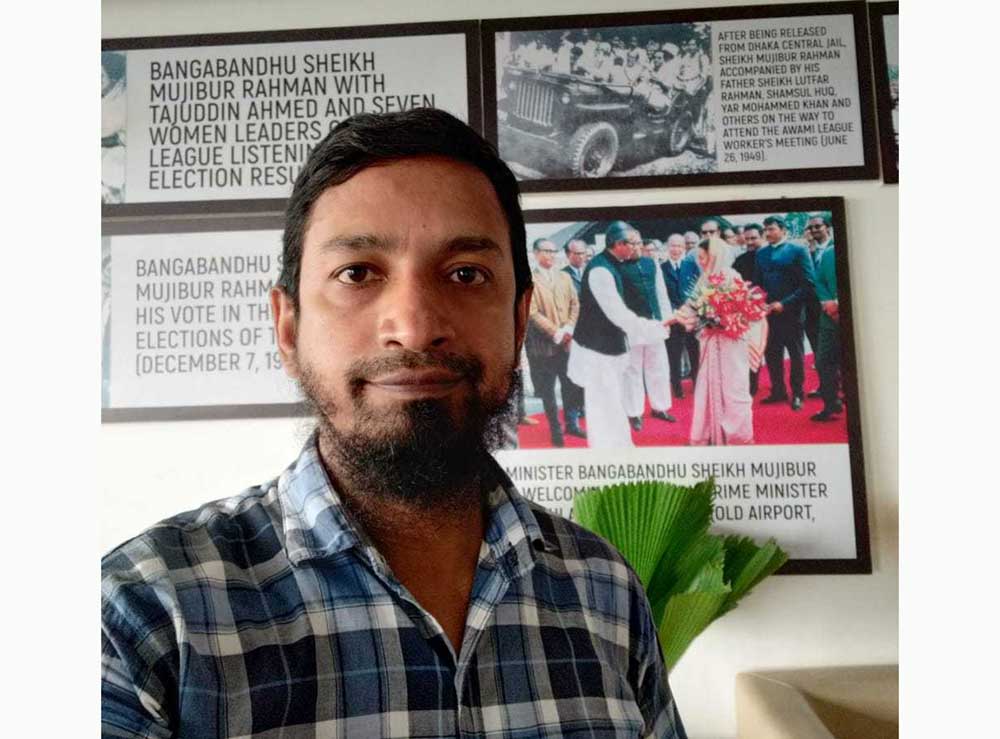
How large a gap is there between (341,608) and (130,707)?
0.15 meters

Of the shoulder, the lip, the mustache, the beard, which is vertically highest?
the mustache

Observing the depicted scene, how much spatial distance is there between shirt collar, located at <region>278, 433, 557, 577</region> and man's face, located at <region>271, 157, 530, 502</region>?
1.7 inches

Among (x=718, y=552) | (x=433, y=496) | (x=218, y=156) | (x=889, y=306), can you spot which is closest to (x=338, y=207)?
(x=433, y=496)

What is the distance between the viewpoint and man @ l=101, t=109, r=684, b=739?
508mm

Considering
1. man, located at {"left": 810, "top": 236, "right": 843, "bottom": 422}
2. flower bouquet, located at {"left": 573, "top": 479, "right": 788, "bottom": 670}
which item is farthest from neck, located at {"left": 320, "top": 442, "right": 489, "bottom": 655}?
man, located at {"left": 810, "top": 236, "right": 843, "bottom": 422}

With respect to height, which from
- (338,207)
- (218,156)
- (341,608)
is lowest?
(341,608)

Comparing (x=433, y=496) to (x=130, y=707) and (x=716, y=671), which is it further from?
(x=716, y=671)

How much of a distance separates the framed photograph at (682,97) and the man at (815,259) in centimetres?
11

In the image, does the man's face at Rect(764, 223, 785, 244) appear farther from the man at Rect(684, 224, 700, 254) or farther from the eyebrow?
the eyebrow

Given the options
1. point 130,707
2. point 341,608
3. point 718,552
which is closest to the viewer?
point 130,707

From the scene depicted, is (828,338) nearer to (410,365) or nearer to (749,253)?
(749,253)

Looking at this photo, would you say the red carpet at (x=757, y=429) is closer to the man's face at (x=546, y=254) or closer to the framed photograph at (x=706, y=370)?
the framed photograph at (x=706, y=370)

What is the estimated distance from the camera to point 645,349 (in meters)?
1.62
